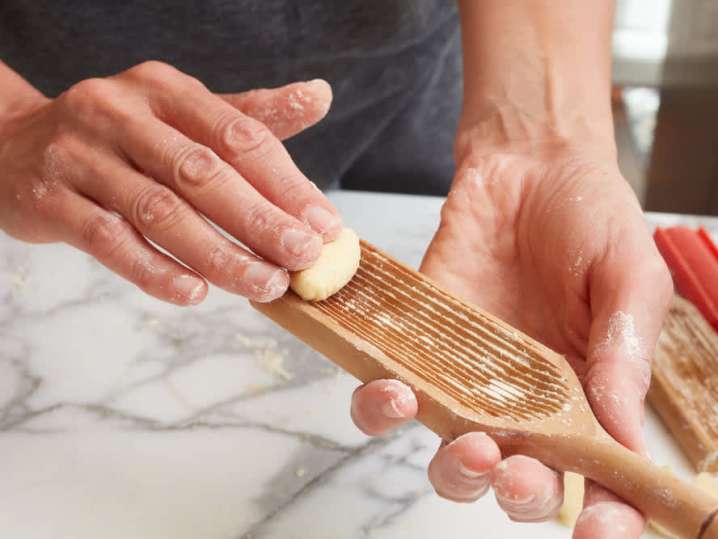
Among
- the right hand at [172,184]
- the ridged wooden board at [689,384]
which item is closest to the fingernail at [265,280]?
the right hand at [172,184]

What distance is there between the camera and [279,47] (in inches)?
46.5

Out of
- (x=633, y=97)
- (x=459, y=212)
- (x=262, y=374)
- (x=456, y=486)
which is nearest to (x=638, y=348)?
(x=456, y=486)

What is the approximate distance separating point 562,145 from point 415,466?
404 millimetres

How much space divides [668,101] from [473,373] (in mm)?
1655

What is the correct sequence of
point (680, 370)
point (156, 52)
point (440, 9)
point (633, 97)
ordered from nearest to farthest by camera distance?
point (680, 370)
point (156, 52)
point (440, 9)
point (633, 97)

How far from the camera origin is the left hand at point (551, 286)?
2.09 feet

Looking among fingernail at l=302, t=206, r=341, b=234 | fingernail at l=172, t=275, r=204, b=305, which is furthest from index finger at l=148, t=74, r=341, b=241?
fingernail at l=172, t=275, r=204, b=305

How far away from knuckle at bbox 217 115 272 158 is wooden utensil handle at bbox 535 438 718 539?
1.24 ft

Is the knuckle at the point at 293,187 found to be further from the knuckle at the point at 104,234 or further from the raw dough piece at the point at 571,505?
the raw dough piece at the point at 571,505

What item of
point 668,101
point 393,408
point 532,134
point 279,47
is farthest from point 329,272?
point 668,101

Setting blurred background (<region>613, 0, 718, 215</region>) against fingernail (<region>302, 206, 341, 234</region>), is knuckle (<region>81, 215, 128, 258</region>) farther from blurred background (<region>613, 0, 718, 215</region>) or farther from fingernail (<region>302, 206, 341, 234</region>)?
blurred background (<region>613, 0, 718, 215</region>)

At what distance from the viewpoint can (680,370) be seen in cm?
93

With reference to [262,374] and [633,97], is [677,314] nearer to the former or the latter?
[262,374]

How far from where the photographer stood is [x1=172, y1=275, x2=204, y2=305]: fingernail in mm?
753
